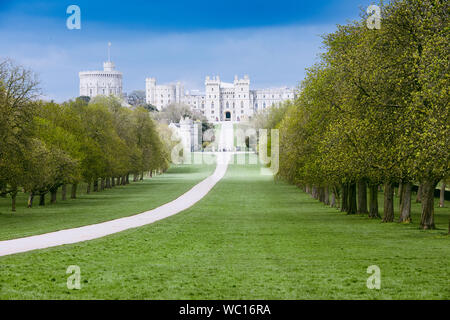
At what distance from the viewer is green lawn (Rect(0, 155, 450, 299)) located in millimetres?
14773

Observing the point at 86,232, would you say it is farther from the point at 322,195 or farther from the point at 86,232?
the point at 322,195

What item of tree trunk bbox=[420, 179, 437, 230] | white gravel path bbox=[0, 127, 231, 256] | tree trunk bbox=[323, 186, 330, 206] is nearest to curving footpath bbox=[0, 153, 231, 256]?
white gravel path bbox=[0, 127, 231, 256]

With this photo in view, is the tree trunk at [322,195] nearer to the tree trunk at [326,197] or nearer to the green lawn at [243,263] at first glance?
the tree trunk at [326,197]

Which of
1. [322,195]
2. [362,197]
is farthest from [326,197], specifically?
[362,197]

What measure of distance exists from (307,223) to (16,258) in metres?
18.3

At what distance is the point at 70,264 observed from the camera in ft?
62.8

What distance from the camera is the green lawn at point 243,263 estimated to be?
14773mm

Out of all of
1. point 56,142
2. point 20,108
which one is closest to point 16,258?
point 20,108

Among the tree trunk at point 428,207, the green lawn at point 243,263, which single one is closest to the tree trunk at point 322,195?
the green lawn at point 243,263

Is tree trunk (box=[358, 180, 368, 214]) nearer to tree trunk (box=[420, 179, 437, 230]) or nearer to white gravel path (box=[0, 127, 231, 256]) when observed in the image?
tree trunk (box=[420, 179, 437, 230])

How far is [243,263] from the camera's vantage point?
19.5 metres

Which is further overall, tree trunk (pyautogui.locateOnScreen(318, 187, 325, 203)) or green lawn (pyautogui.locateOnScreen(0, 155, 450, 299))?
tree trunk (pyautogui.locateOnScreen(318, 187, 325, 203))
